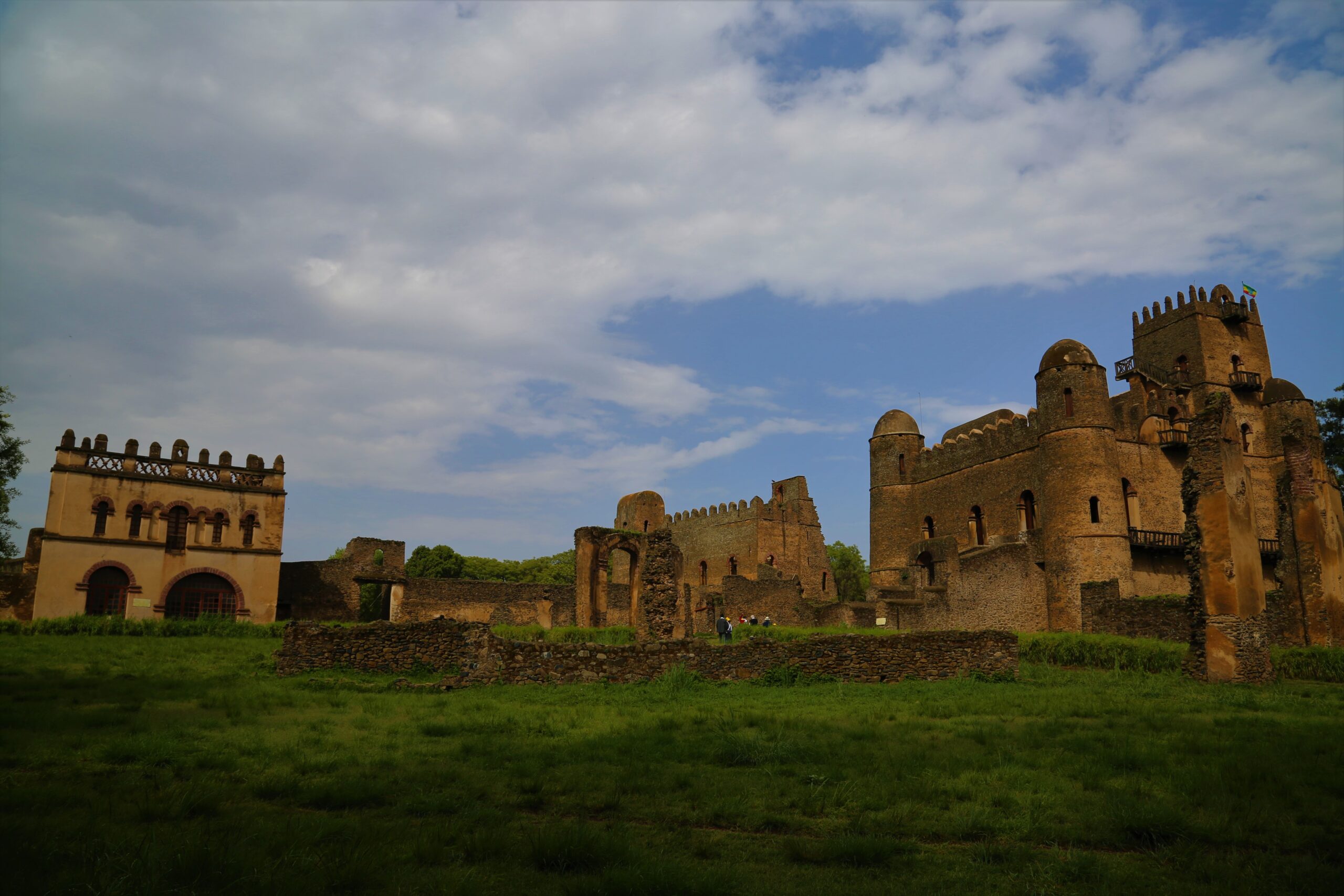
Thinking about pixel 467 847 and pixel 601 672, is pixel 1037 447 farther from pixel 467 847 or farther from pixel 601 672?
pixel 467 847

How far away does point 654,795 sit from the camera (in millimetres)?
7656

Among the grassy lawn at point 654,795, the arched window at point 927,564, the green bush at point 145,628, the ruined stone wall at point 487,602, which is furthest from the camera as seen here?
the arched window at point 927,564

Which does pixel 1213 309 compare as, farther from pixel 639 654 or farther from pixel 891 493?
pixel 639 654

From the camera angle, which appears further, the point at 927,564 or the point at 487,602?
the point at 927,564

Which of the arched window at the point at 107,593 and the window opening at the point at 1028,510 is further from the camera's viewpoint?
the window opening at the point at 1028,510

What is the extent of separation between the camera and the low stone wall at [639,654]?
15828mm

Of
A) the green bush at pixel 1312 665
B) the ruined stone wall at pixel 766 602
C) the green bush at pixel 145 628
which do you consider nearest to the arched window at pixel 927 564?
the ruined stone wall at pixel 766 602

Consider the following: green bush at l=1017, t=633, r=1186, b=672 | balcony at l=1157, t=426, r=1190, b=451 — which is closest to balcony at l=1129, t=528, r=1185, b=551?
balcony at l=1157, t=426, r=1190, b=451

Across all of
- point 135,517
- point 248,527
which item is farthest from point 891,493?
point 135,517

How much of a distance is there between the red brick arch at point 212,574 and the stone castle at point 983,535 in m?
0.06

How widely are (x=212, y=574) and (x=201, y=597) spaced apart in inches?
37.9

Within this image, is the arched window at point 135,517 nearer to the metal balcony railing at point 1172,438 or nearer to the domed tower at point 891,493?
the domed tower at point 891,493

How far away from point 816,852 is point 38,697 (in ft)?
38.1

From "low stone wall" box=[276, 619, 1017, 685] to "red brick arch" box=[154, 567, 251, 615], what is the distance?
66.1 feet
